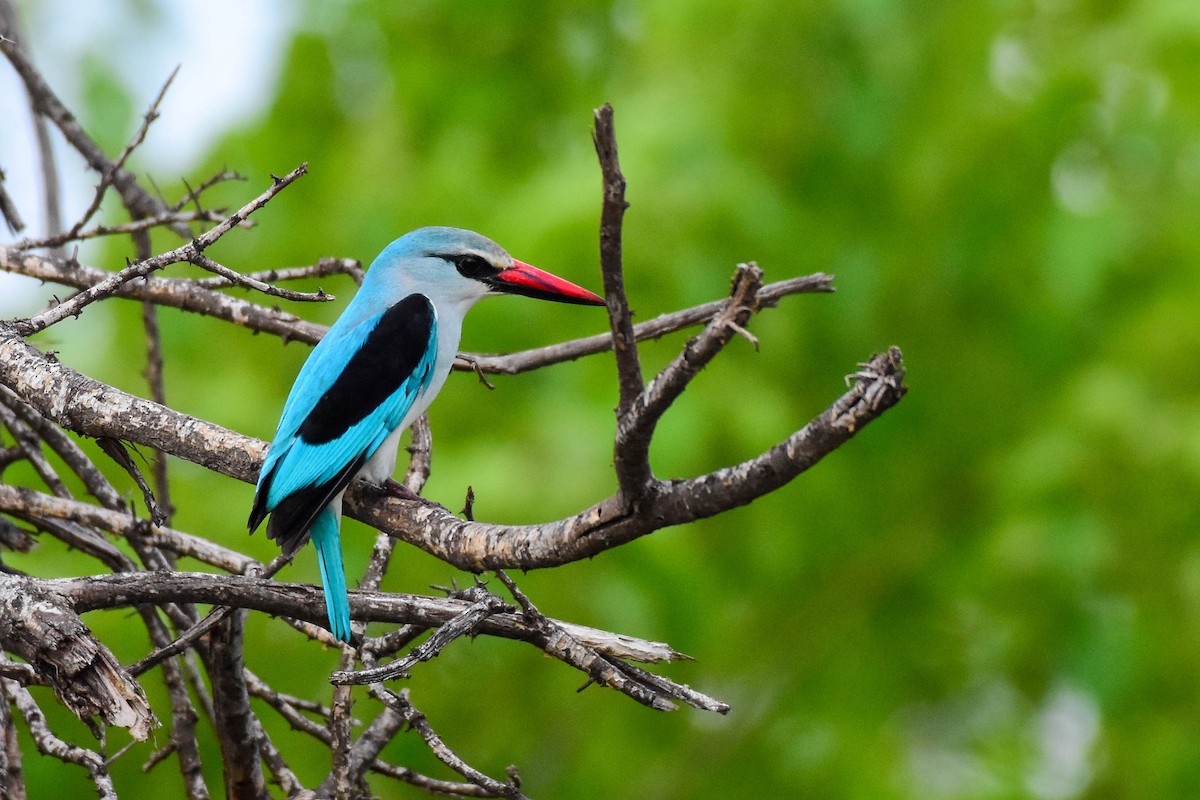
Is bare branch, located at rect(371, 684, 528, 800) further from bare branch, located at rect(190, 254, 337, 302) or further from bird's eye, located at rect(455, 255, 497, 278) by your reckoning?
bird's eye, located at rect(455, 255, 497, 278)

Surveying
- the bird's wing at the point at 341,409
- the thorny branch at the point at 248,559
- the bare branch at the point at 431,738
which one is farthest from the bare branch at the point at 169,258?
the bare branch at the point at 431,738

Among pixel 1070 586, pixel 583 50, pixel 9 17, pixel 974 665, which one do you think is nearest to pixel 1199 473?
pixel 1070 586

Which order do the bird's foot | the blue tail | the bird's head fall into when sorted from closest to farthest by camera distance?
the blue tail → the bird's foot → the bird's head

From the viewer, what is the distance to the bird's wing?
301 centimetres

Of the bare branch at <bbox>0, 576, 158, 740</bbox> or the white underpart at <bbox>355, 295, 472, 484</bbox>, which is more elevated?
the white underpart at <bbox>355, 295, 472, 484</bbox>

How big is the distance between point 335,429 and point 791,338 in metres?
2.43

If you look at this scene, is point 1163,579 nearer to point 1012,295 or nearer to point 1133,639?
point 1133,639

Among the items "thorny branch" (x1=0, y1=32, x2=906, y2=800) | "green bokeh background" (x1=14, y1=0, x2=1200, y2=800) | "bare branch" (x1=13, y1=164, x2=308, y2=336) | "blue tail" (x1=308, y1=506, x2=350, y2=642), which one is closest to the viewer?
"thorny branch" (x1=0, y1=32, x2=906, y2=800)

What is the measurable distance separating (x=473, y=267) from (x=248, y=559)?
125cm

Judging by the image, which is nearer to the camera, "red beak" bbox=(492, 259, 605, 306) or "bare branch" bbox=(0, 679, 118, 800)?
"bare branch" bbox=(0, 679, 118, 800)

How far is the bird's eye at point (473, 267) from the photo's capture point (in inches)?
151

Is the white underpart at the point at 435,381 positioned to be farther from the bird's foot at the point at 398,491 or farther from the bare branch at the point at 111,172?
the bare branch at the point at 111,172

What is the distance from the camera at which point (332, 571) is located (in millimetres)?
2689

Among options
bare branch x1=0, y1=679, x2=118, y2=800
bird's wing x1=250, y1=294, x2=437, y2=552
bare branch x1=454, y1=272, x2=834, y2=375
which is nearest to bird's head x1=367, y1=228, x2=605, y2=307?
bird's wing x1=250, y1=294, x2=437, y2=552
